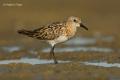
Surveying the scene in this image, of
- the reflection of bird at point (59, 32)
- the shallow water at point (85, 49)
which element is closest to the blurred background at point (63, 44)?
the shallow water at point (85, 49)

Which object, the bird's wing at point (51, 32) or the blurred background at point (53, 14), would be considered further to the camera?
the blurred background at point (53, 14)

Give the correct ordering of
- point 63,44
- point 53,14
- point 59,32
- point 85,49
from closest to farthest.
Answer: point 59,32 < point 85,49 < point 63,44 < point 53,14

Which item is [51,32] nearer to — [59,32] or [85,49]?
[59,32]

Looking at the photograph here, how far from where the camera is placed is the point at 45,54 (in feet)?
78.6

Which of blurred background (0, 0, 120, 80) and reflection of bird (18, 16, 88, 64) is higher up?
reflection of bird (18, 16, 88, 64)

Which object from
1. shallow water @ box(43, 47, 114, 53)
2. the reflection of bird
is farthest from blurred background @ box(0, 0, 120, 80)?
the reflection of bird

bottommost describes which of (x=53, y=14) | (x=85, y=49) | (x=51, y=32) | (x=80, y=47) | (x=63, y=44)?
(x=53, y=14)

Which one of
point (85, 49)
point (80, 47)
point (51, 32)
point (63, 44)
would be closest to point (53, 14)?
point (63, 44)

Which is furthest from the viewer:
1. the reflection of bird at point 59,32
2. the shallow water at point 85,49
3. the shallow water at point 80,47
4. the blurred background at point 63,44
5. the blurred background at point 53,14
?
the blurred background at point 53,14

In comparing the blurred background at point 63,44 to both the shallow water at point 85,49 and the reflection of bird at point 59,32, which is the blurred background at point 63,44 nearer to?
the shallow water at point 85,49

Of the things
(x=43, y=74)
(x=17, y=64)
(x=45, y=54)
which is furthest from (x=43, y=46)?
(x=43, y=74)

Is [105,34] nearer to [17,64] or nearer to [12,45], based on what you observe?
[12,45]

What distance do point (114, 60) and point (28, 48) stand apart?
229 inches

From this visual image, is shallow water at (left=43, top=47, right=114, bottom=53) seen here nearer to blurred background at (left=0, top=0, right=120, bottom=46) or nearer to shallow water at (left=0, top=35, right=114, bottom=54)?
shallow water at (left=0, top=35, right=114, bottom=54)
